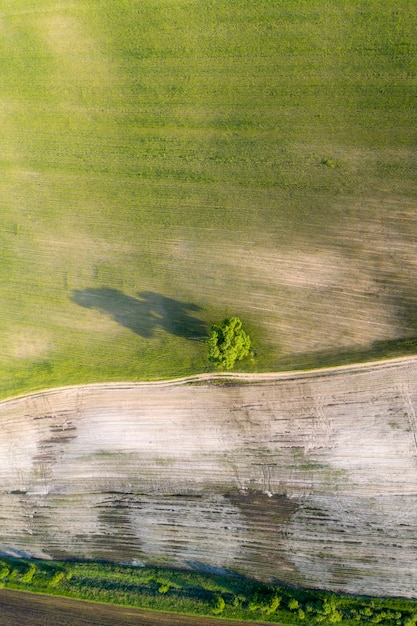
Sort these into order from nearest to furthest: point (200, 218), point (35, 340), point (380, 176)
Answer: point (380, 176) → point (200, 218) → point (35, 340)

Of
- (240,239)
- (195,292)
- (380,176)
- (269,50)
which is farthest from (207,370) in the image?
(269,50)

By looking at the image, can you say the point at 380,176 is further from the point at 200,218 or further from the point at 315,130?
the point at 200,218

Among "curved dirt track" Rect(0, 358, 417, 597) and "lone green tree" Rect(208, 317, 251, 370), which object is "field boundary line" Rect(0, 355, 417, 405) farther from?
"lone green tree" Rect(208, 317, 251, 370)

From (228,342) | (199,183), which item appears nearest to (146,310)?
(228,342)

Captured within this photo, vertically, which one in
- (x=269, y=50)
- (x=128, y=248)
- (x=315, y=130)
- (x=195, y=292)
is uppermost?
(x=269, y=50)

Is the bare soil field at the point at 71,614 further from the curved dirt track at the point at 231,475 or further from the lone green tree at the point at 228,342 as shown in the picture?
the lone green tree at the point at 228,342

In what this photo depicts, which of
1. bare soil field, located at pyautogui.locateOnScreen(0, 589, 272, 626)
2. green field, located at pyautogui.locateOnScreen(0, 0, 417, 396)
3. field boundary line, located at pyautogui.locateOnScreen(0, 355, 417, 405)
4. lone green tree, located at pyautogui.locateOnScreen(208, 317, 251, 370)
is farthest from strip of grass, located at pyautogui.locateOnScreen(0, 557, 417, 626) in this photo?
lone green tree, located at pyautogui.locateOnScreen(208, 317, 251, 370)
